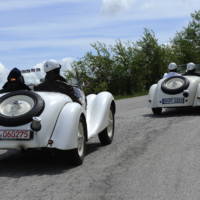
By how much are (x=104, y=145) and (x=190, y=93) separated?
16.0 feet

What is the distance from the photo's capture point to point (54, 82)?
26.1 ft

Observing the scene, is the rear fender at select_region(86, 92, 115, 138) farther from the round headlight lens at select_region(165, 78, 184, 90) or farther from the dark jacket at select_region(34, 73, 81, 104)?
the round headlight lens at select_region(165, 78, 184, 90)

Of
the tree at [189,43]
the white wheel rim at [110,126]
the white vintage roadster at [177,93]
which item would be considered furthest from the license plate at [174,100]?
the tree at [189,43]

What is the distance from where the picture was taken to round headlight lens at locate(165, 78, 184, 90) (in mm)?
13531

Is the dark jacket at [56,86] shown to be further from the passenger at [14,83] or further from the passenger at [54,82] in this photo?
the passenger at [14,83]

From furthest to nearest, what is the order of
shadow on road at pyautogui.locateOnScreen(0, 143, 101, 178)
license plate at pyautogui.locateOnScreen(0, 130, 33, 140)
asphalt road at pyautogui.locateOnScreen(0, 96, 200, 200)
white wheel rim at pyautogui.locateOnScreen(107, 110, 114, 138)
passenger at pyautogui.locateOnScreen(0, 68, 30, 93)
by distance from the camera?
white wheel rim at pyautogui.locateOnScreen(107, 110, 114, 138)
passenger at pyautogui.locateOnScreen(0, 68, 30, 93)
shadow on road at pyautogui.locateOnScreen(0, 143, 101, 178)
license plate at pyautogui.locateOnScreen(0, 130, 33, 140)
asphalt road at pyautogui.locateOnScreen(0, 96, 200, 200)

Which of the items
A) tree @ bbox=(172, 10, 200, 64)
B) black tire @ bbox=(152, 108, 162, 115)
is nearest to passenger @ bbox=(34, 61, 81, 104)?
black tire @ bbox=(152, 108, 162, 115)

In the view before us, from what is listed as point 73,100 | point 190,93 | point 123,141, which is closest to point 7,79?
point 73,100

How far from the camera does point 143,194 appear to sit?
5.51 metres

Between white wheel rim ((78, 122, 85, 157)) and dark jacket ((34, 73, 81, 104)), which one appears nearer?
white wheel rim ((78, 122, 85, 157))

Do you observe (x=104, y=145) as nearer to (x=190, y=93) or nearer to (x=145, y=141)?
(x=145, y=141)

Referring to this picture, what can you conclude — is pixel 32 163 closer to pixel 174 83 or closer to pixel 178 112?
pixel 174 83

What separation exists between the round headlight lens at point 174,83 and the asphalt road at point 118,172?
3.41 meters

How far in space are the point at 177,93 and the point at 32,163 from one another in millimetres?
6650
